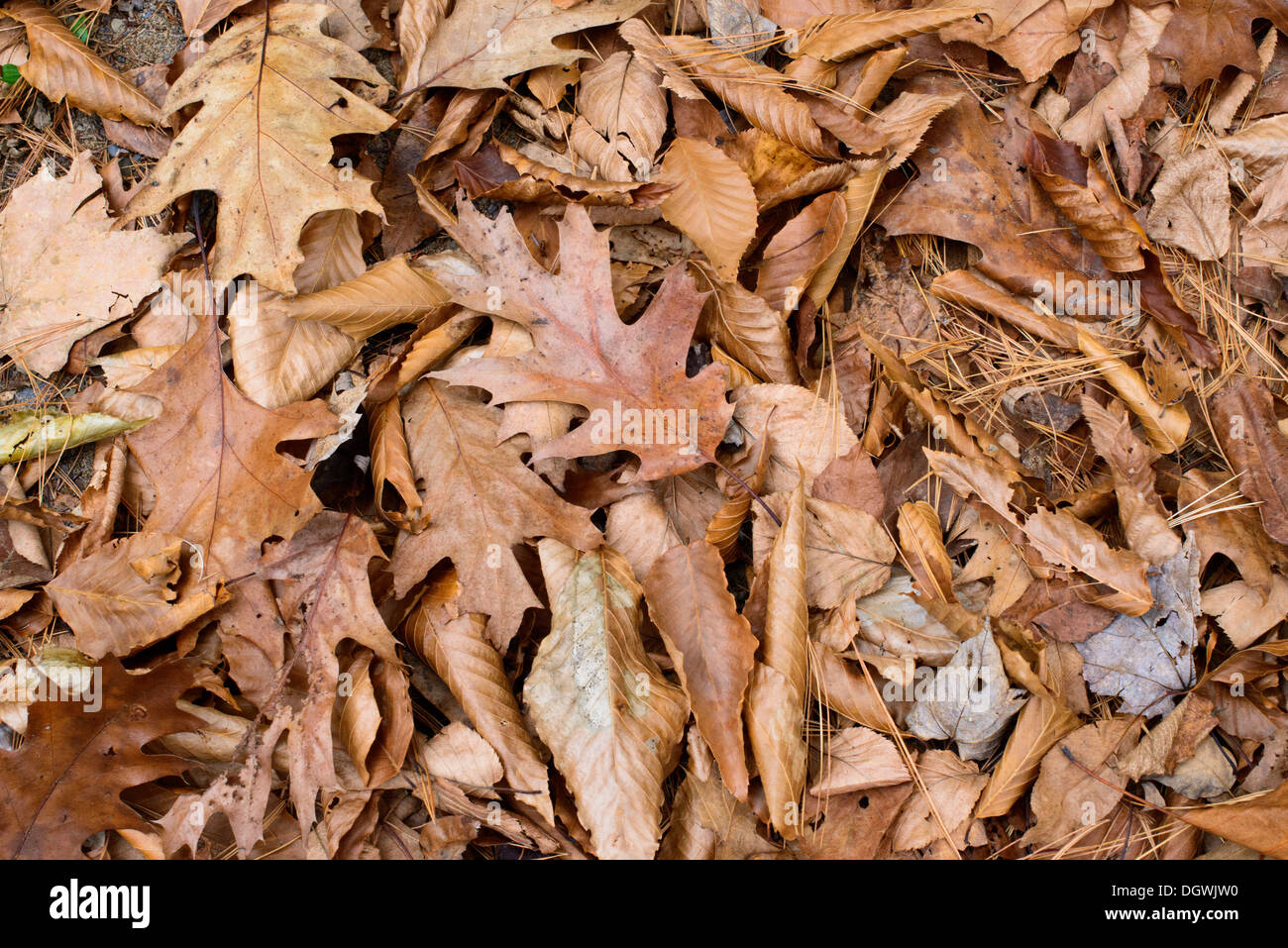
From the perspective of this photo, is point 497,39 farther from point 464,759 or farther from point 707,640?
point 464,759

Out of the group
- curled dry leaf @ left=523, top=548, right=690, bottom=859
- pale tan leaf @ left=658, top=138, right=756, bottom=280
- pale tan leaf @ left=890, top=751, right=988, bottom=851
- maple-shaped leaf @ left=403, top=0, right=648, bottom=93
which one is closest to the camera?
curled dry leaf @ left=523, top=548, right=690, bottom=859

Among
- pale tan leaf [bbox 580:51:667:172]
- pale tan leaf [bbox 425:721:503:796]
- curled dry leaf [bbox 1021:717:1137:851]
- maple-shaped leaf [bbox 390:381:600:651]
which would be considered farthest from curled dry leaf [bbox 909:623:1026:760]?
pale tan leaf [bbox 580:51:667:172]

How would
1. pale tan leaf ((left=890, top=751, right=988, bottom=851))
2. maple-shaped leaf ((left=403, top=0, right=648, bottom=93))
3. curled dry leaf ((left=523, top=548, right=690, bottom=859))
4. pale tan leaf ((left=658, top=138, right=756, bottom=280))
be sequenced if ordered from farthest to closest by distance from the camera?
maple-shaped leaf ((left=403, top=0, right=648, bottom=93))
pale tan leaf ((left=658, top=138, right=756, bottom=280))
pale tan leaf ((left=890, top=751, right=988, bottom=851))
curled dry leaf ((left=523, top=548, right=690, bottom=859))

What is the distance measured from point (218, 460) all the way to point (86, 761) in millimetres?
761

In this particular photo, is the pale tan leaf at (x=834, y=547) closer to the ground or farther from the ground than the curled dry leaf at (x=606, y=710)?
farther from the ground

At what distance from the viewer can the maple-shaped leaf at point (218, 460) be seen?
1.96m

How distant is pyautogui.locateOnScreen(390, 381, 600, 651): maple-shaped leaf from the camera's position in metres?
1.93

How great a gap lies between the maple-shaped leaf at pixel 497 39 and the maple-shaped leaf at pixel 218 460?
2.89ft

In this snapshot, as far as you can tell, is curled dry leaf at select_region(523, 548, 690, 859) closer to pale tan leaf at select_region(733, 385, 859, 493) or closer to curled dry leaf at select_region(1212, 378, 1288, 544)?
pale tan leaf at select_region(733, 385, 859, 493)

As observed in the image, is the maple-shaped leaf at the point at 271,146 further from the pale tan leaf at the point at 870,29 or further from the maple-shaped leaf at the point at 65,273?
the pale tan leaf at the point at 870,29

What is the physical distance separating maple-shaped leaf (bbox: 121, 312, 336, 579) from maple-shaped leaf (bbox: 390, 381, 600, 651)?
0.25 m

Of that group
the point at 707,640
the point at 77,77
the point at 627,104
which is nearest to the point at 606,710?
the point at 707,640

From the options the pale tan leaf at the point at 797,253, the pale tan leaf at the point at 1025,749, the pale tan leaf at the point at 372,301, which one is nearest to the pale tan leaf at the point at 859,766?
the pale tan leaf at the point at 1025,749

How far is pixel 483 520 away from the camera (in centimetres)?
194
